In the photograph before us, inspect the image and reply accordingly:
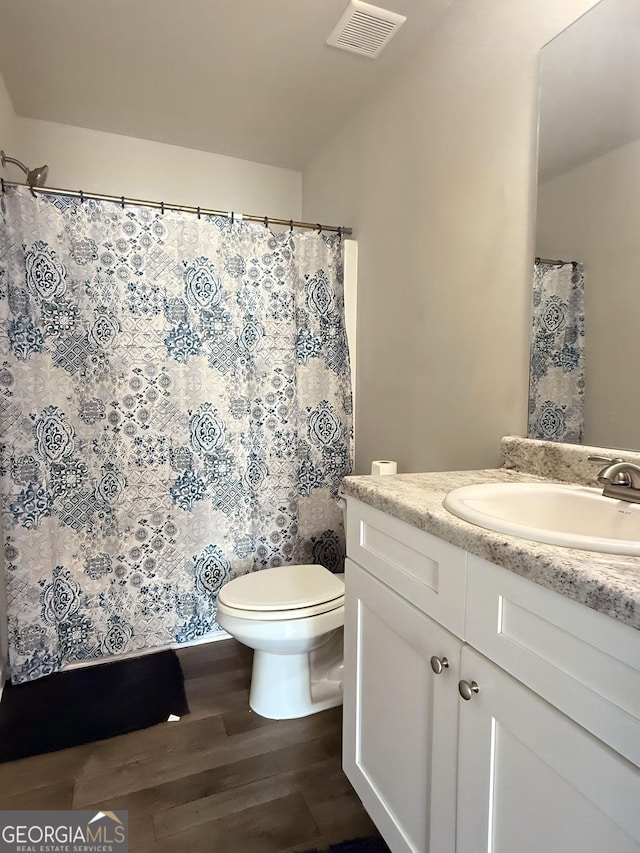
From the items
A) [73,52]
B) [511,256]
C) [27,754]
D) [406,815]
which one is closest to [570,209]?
[511,256]

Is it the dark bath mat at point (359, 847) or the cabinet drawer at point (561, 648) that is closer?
the cabinet drawer at point (561, 648)

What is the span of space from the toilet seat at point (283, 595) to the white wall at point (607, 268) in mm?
966

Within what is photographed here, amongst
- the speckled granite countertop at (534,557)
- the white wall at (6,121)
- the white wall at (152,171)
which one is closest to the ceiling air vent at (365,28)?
the white wall at (152,171)

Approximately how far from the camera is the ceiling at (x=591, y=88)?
3.53ft

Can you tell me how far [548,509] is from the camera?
108 cm

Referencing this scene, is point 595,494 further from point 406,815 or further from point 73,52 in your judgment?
point 73,52

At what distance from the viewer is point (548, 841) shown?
0.66m

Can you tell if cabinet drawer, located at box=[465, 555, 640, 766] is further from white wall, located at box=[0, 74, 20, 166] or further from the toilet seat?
white wall, located at box=[0, 74, 20, 166]

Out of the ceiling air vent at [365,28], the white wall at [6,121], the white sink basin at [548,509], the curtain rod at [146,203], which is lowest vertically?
the white sink basin at [548,509]

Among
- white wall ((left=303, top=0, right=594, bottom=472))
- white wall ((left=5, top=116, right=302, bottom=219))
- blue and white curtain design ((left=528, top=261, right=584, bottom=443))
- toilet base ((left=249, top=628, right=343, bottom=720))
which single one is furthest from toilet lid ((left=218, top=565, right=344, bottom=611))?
white wall ((left=5, top=116, right=302, bottom=219))

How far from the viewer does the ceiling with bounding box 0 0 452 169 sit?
1.60m

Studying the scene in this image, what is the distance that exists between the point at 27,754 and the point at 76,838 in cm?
41

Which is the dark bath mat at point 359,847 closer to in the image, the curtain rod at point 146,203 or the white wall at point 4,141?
the white wall at point 4,141

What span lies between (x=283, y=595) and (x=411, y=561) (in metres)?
0.80
